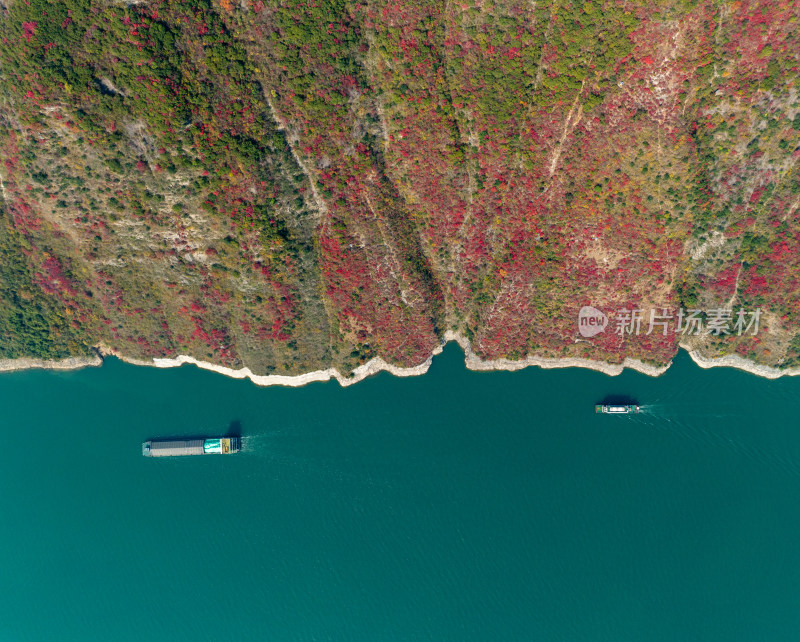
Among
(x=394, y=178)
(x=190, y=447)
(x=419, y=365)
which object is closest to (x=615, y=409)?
(x=419, y=365)

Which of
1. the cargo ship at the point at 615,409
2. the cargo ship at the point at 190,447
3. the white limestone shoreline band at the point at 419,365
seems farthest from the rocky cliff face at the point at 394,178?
the cargo ship at the point at 190,447

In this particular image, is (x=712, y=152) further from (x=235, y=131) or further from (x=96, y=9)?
(x=96, y=9)

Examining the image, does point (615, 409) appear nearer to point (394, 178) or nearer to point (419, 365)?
point (419, 365)

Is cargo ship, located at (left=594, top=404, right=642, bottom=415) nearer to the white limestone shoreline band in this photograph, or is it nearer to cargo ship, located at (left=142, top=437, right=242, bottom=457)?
the white limestone shoreline band

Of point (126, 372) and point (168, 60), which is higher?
point (168, 60)

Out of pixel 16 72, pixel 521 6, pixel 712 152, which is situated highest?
pixel 521 6

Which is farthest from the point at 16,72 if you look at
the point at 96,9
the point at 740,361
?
the point at 740,361

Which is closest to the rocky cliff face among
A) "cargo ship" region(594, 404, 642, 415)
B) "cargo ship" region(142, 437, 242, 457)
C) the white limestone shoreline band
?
the white limestone shoreline band
